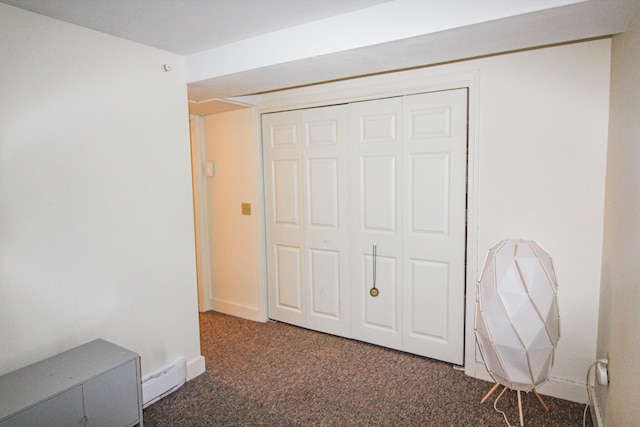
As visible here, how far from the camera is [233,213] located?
3.95 m

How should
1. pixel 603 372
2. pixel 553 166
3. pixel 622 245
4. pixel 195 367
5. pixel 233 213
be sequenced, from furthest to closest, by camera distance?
1. pixel 233 213
2. pixel 195 367
3. pixel 553 166
4. pixel 603 372
5. pixel 622 245

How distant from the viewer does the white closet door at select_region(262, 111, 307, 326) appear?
3.56m

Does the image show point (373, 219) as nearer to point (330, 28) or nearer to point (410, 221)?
point (410, 221)

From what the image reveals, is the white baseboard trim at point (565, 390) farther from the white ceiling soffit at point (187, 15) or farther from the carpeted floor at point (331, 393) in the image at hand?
the white ceiling soffit at point (187, 15)

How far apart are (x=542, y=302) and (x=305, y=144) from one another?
2.20 metres

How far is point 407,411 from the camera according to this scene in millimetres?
2391

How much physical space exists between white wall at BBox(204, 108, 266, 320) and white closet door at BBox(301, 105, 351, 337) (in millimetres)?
571

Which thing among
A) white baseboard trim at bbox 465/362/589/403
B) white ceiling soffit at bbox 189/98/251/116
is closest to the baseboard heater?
white ceiling soffit at bbox 189/98/251/116

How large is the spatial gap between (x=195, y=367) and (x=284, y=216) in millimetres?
1497

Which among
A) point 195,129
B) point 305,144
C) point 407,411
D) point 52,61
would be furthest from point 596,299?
point 195,129

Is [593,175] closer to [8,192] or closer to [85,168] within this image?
[85,168]

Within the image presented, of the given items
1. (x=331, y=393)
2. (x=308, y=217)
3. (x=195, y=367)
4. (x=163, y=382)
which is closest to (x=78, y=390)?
(x=163, y=382)

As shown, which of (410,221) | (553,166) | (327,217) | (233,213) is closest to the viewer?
(553,166)

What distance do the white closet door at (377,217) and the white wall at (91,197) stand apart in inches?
52.2
